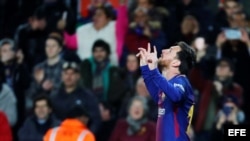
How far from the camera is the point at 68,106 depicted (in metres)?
12.6

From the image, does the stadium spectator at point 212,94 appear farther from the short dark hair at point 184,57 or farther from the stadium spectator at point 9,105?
the short dark hair at point 184,57

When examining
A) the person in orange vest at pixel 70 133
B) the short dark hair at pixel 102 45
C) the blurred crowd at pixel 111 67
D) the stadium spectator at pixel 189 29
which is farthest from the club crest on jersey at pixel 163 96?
the stadium spectator at pixel 189 29

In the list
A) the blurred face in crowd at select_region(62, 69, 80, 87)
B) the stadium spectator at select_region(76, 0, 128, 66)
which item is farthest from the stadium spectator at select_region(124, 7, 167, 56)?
the blurred face in crowd at select_region(62, 69, 80, 87)

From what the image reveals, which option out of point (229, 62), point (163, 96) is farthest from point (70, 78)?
point (163, 96)

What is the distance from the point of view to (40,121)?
1236cm

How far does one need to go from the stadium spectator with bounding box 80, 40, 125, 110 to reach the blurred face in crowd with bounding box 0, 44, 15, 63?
3.53 ft

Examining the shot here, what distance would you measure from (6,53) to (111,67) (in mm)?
1578

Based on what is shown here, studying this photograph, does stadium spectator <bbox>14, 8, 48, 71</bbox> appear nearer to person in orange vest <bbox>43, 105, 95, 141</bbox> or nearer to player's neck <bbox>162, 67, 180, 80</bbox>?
person in orange vest <bbox>43, 105, 95, 141</bbox>

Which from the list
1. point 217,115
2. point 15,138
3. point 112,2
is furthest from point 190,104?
point 112,2

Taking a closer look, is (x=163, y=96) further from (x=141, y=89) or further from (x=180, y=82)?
(x=141, y=89)

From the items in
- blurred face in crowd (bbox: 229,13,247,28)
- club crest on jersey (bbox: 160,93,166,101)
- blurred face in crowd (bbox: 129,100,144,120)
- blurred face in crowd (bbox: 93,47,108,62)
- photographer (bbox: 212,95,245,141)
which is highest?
blurred face in crowd (bbox: 229,13,247,28)

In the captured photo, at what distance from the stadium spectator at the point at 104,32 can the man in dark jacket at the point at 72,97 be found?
31.5 inches

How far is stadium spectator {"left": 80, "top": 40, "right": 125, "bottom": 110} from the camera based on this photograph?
42.5ft

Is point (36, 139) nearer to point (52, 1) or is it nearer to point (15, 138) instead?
point (15, 138)
